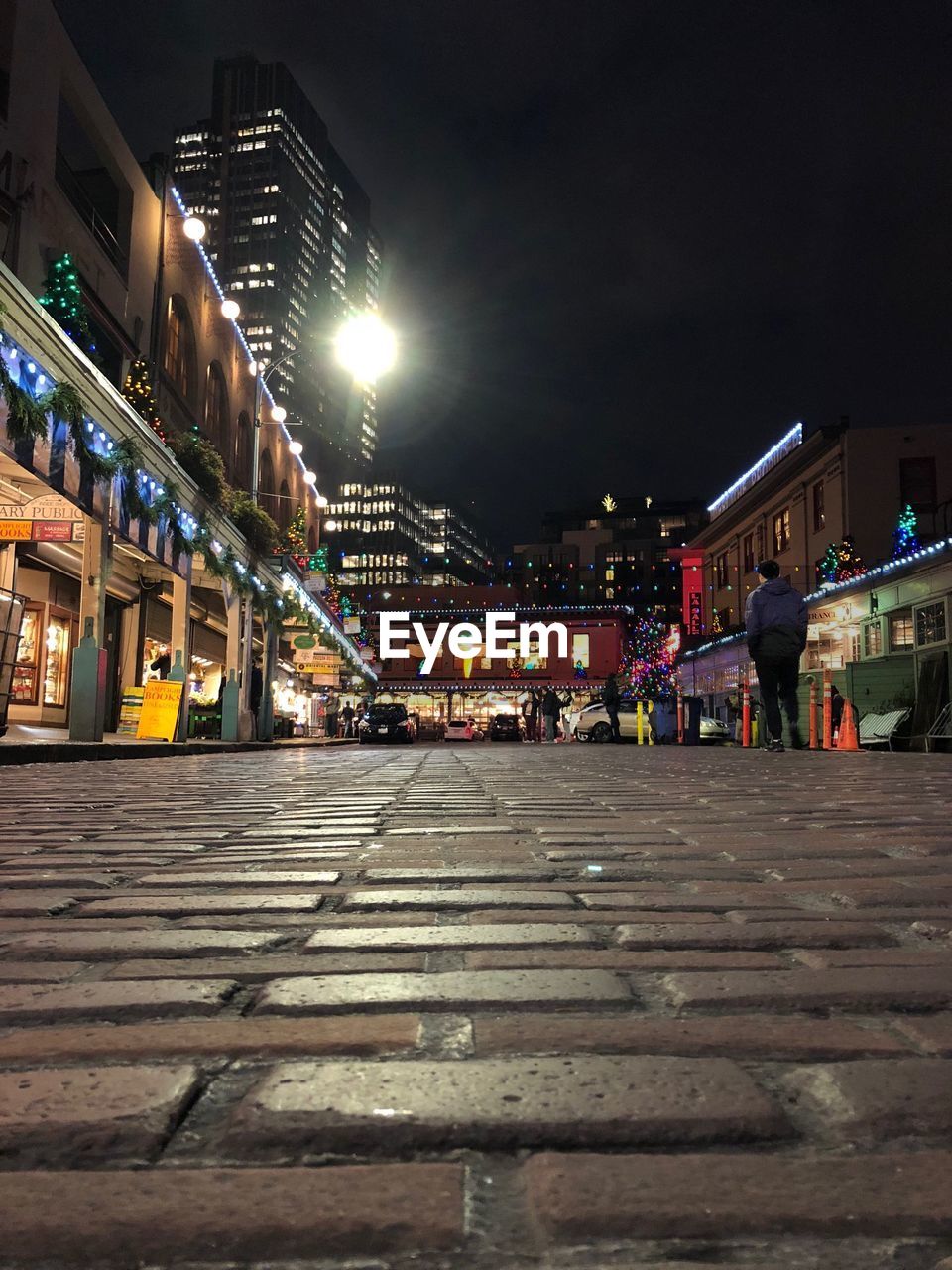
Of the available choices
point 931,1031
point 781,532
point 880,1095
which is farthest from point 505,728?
point 880,1095

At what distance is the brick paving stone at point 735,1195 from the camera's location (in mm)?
1078

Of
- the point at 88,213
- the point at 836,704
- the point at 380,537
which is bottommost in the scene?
the point at 836,704

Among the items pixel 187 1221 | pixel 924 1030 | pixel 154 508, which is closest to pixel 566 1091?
pixel 187 1221

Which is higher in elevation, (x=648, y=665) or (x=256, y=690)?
(x=648, y=665)

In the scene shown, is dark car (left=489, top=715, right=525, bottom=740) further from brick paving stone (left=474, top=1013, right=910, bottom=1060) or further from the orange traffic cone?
brick paving stone (left=474, top=1013, right=910, bottom=1060)

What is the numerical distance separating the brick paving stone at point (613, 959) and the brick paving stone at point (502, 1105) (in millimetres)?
639

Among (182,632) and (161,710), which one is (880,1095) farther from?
(182,632)

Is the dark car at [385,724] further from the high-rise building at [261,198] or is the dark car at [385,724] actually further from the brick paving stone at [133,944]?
the high-rise building at [261,198]

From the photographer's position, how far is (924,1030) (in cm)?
175

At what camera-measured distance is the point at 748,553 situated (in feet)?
137

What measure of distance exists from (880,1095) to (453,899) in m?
1.73

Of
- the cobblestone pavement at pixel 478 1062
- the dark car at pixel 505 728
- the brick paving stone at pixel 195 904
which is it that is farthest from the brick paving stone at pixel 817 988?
the dark car at pixel 505 728

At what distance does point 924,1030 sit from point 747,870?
187cm

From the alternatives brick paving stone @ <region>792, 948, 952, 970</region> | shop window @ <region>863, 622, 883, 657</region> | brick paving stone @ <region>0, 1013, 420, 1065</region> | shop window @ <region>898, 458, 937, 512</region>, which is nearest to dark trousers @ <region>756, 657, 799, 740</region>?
shop window @ <region>863, 622, 883, 657</region>
